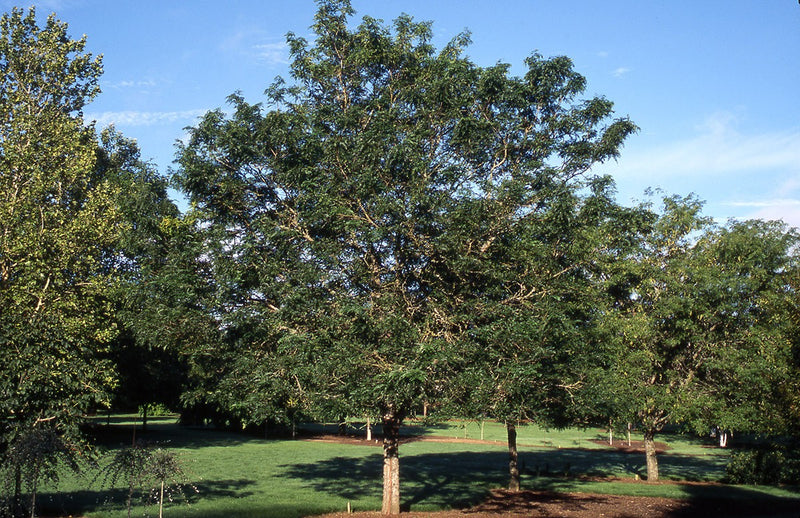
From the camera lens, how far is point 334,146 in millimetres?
16578

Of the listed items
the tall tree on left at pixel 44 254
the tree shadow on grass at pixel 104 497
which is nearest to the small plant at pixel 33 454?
the tall tree on left at pixel 44 254

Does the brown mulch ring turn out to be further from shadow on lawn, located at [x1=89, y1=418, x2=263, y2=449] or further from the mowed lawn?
shadow on lawn, located at [x1=89, y1=418, x2=263, y2=449]

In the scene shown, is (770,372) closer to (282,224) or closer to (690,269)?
(690,269)

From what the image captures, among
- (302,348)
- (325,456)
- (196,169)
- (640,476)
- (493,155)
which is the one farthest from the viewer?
(325,456)

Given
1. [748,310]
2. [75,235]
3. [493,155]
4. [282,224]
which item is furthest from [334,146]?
[748,310]

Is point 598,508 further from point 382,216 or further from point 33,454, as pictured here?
point 33,454

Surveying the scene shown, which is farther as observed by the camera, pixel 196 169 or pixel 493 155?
pixel 493 155

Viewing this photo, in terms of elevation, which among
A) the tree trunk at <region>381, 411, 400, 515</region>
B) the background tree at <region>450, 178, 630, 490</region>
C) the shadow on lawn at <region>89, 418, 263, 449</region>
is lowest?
the shadow on lawn at <region>89, 418, 263, 449</region>

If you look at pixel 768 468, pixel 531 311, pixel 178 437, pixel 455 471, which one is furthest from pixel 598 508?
pixel 178 437

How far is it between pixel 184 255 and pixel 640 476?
29751 mm

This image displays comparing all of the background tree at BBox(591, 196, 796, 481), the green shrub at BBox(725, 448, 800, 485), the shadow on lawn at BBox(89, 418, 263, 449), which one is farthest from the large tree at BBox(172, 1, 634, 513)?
the shadow on lawn at BBox(89, 418, 263, 449)

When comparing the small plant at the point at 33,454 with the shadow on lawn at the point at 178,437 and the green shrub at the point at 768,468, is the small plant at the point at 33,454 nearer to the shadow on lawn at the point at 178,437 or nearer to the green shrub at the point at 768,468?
the shadow on lawn at the point at 178,437

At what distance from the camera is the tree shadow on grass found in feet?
62.7

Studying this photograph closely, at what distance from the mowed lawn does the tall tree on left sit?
2926 millimetres
